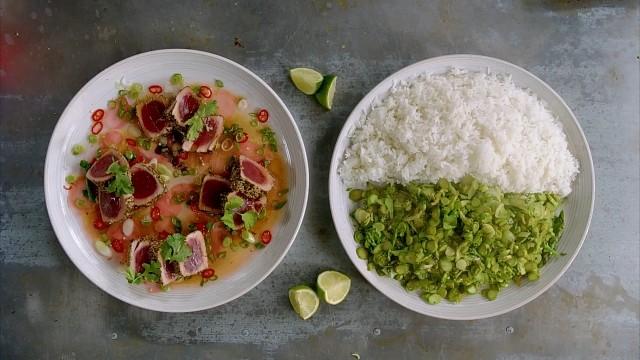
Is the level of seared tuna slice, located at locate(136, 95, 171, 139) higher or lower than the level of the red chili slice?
higher

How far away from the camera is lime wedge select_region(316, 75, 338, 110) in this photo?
3549 millimetres

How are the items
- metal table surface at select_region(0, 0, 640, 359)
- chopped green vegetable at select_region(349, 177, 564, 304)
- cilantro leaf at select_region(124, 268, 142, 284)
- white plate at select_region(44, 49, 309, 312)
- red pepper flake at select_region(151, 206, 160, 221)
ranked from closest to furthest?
1. chopped green vegetable at select_region(349, 177, 564, 304)
2. cilantro leaf at select_region(124, 268, 142, 284)
3. white plate at select_region(44, 49, 309, 312)
4. red pepper flake at select_region(151, 206, 160, 221)
5. metal table surface at select_region(0, 0, 640, 359)

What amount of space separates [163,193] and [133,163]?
0.95ft

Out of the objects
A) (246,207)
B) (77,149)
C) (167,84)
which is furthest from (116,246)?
(167,84)

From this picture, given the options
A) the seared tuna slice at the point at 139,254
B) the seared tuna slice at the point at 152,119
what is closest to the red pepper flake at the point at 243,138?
the seared tuna slice at the point at 152,119

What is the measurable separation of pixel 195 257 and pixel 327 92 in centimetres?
140

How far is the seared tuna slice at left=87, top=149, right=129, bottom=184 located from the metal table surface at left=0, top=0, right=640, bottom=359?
618mm

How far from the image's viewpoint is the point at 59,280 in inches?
147

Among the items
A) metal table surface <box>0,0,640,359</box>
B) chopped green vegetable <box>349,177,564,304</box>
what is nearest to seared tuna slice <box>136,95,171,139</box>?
metal table surface <box>0,0,640,359</box>

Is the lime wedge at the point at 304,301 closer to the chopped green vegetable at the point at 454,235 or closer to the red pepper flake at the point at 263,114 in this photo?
the chopped green vegetable at the point at 454,235

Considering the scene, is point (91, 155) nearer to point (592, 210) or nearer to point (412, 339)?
point (412, 339)

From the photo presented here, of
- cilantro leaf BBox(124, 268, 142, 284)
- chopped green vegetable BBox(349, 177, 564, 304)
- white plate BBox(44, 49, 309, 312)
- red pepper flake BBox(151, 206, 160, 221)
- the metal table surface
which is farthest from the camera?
the metal table surface

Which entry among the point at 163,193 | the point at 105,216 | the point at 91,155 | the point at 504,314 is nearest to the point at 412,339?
the point at 504,314

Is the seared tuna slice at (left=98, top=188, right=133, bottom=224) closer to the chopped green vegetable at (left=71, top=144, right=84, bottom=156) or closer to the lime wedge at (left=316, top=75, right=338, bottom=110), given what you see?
the chopped green vegetable at (left=71, top=144, right=84, bottom=156)
